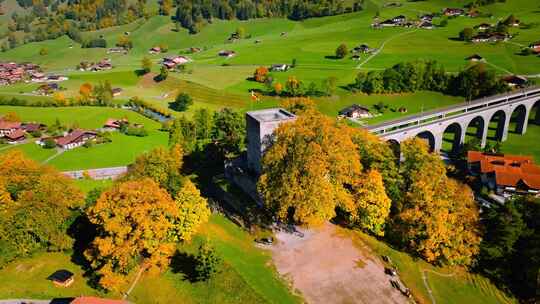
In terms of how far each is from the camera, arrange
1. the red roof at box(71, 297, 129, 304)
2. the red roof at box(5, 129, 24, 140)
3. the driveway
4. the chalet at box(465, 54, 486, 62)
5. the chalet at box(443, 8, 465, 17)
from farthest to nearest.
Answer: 1. the chalet at box(443, 8, 465, 17)
2. the chalet at box(465, 54, 486, 62)
3. the red roof at box(5, 129, 24, 140)
4. the driveway
5. the red roof at box(71, 297, 129, 304)

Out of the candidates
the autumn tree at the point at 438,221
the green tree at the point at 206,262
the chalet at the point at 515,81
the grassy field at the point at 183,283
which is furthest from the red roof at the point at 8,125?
the chalet at the point at 515,81

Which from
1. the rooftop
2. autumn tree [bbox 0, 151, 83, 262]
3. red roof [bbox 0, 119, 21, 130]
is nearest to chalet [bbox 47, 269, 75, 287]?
autumn tree [bbox 0, 151, 83, 262]

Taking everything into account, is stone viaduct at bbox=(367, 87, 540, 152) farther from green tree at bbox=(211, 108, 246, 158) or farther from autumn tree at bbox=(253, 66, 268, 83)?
autumn tree at bbox=(253, 66, 268, 83)

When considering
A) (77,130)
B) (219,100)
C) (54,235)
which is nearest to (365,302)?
(54,235)

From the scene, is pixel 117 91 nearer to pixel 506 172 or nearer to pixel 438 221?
pixel 506 172

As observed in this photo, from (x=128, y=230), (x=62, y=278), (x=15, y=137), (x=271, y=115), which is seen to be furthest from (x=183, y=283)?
(x=15, y=137)

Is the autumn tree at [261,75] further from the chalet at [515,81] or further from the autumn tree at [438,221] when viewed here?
the autumn tree at [438,221]
